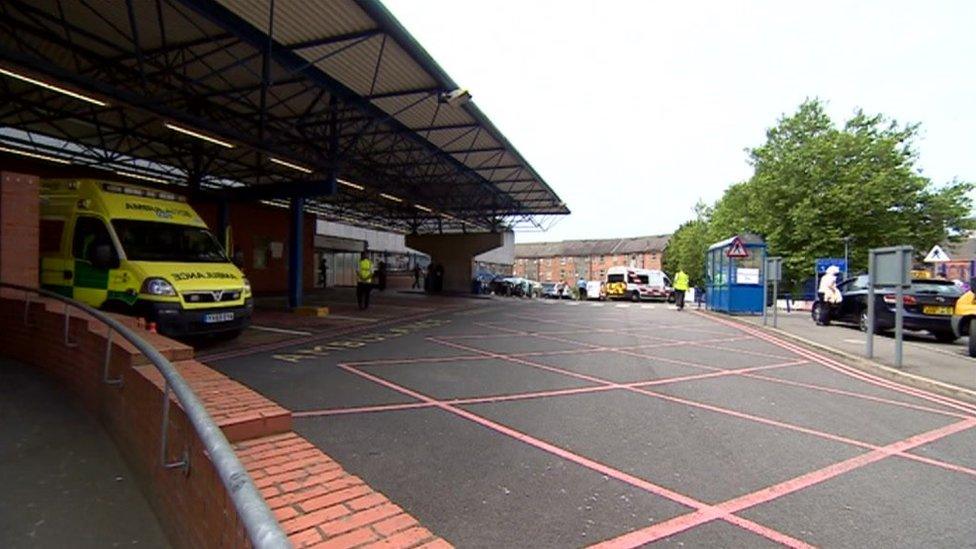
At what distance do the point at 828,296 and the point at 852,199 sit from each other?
13436 mm

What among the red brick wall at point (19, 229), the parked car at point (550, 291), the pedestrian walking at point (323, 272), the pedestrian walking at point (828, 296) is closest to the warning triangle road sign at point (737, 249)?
the pedestrian walking at point (828, 296)

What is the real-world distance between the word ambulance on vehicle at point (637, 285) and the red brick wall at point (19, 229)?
31395 millimetres

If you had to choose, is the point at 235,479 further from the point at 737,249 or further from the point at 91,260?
the point at 737,249

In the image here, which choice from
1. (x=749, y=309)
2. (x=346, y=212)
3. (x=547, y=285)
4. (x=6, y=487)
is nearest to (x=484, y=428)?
(x=6, y=487)

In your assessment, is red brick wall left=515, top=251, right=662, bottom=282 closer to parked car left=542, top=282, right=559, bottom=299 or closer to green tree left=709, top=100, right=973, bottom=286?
parked car left=542, top=282, right=559, bottom=299

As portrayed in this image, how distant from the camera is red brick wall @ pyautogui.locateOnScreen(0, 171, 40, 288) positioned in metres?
7.23

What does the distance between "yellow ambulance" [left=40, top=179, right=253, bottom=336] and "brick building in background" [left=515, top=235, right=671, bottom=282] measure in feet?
278

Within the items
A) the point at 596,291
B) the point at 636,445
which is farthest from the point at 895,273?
the point at 596,291

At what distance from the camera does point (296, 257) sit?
49.8 ft

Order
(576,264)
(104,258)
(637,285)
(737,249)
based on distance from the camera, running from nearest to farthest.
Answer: (104,258) < (737,249) < (637,285) < (576,264)

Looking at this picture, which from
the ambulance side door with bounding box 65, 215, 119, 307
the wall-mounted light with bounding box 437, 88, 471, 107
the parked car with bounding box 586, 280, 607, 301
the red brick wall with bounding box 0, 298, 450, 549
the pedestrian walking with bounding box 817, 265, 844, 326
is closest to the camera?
the red brick wall with bounding box 0, 298, 450, 549

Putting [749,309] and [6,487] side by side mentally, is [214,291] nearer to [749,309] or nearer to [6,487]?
[6,487]

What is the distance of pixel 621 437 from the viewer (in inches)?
187

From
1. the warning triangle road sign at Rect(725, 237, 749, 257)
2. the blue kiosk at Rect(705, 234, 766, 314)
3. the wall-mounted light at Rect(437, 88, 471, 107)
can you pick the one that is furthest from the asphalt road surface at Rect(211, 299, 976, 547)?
the blue kiosk at Rect(705, 234, 766, 314)
